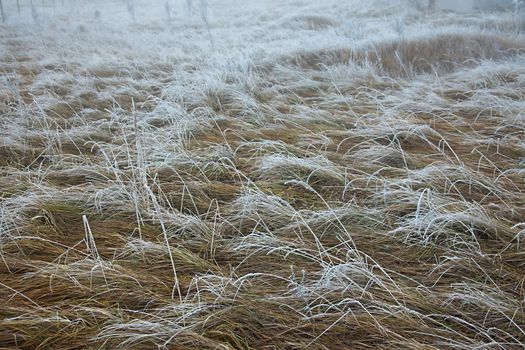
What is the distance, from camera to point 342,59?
16.9ft

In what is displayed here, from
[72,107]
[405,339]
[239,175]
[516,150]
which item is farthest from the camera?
[72,107]

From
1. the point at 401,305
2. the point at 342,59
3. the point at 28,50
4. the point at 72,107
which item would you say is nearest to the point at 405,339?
the point at 401,305

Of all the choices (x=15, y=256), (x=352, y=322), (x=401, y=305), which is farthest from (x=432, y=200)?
(x=15, y=256)

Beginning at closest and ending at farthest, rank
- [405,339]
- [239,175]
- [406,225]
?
[405,339] → [406,225] → [239,175]

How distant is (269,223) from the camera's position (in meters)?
1.67

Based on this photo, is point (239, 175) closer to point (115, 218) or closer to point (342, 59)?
point (115, 218)

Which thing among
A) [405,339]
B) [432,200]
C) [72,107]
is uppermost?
[72,107]

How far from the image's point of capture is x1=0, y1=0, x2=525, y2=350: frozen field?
1136 millimetres

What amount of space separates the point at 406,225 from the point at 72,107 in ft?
11.3

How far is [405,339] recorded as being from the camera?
107 centimetres

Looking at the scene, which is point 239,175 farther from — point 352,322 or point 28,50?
point 28,50

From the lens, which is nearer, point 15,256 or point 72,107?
point 15,256

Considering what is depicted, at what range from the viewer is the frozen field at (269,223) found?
114cm

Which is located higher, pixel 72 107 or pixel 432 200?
pixel 72 107
